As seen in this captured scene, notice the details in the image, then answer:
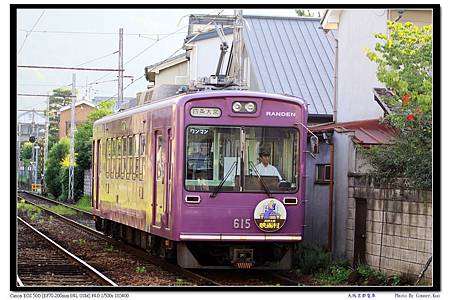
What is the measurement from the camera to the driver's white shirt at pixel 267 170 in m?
13.4

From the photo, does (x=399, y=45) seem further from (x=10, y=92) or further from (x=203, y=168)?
(x=10, y=92)

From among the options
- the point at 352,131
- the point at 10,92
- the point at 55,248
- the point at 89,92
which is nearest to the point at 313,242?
the point at 352,131

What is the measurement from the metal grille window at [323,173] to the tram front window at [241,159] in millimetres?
3027

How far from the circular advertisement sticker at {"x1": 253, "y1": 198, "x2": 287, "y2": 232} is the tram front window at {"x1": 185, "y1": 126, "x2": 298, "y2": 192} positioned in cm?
20

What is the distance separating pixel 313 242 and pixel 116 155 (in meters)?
4.04

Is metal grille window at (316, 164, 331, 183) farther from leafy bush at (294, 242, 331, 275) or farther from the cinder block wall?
leafy bush at (294, 242, 331, 275)

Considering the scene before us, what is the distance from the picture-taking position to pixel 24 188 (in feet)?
174

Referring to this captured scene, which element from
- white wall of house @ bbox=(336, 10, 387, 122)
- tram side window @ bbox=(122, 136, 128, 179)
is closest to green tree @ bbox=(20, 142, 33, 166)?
white wall of house @ bbox=(336, 10, 387, 122)

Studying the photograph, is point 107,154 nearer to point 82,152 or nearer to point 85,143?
point 85,143

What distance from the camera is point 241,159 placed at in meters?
13.3

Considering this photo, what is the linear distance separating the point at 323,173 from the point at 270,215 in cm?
366

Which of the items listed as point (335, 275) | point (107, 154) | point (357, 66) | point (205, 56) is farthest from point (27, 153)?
point (335, 275)

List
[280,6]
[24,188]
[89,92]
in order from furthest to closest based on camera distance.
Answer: [24,188]
[89,92]
[280,6]

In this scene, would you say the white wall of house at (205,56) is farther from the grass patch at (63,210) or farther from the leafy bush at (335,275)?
the leafy bush at (335,275)
